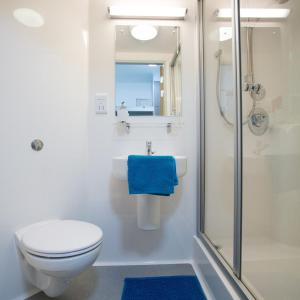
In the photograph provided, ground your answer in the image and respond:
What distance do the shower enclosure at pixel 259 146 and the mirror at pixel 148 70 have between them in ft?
1.28

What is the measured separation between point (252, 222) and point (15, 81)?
5.12ft

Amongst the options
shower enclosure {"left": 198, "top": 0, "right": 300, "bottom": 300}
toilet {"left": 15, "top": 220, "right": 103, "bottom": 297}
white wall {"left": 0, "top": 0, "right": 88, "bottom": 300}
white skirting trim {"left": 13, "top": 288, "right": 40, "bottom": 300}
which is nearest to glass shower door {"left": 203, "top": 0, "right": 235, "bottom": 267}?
shower enclosure {"left": 198, "top": 0, "right": 300, "bottom": 300}

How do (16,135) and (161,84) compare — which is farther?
(161,84)

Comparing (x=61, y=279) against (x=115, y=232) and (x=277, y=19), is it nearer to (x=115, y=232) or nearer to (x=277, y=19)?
(x=115, y=232)

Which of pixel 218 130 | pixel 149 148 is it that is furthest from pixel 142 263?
pixel 218 130

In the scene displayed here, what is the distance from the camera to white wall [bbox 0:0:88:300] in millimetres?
1275

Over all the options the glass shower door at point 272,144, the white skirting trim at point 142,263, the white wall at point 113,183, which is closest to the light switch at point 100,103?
the white wall at point 113,183

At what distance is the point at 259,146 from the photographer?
4.56 ft

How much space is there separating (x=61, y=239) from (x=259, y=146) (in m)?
Result: 1.20

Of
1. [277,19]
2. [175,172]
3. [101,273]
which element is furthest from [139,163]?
[277,19]

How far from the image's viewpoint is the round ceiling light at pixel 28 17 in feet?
4.34

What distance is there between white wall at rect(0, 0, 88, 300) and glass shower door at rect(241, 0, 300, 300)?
1.12 m

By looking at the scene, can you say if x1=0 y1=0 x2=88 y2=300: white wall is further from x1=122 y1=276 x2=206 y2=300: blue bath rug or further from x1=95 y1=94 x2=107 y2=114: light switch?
x1=122 y1=276 x2=206 y2=300: blue bath rug

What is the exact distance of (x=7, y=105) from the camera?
1.28 metres
